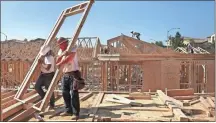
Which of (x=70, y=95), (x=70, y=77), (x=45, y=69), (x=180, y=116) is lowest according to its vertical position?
(x=180, y=116)

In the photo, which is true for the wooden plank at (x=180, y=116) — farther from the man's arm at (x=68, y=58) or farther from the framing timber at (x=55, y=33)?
the framing timber at (x=55, y=33)

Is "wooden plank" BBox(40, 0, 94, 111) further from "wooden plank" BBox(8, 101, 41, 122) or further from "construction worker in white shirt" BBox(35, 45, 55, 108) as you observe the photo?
"construction worker in white shirt" BBox(35, 45, 55, 108)

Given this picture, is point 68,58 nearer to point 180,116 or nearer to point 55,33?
point 55,33

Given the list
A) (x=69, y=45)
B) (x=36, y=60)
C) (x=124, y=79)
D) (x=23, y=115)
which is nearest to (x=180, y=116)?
(x=69, y=45)

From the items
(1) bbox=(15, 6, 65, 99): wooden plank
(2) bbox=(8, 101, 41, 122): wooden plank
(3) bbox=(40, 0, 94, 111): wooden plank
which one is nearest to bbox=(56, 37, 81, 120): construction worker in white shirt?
(3) bbox=(40, 0, 94, 111): wooden plank

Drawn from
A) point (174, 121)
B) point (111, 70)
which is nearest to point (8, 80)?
point (111, 70)

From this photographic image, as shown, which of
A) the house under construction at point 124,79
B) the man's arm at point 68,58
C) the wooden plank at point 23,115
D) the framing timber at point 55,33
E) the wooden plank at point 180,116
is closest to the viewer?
the wooden plank at point 23,115

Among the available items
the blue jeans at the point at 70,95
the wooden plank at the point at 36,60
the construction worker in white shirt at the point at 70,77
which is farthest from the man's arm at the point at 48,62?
the blue jeans at the point at 70,95

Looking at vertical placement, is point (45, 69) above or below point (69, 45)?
below

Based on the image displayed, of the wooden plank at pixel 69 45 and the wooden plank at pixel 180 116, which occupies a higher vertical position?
the wooden plank at pixel 69 45

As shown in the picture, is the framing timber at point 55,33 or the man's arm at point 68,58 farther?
the framing timber at point 55,33

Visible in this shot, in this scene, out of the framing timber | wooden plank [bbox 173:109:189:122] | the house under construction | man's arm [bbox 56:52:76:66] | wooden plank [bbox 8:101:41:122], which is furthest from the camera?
the house under construction

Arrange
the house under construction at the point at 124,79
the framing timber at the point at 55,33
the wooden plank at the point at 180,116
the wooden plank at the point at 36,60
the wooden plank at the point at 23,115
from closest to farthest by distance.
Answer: the wooden plank at the point at 23,115, the wooden plank at the point at 180,116, the framing timber at the point at 55,33, the house under construction at the point at 124,79, the wooden plank at the point at 36,60

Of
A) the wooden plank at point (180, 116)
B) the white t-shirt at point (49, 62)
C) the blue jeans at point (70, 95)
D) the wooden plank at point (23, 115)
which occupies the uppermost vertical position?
the white t-shirt at point (49, 62)
